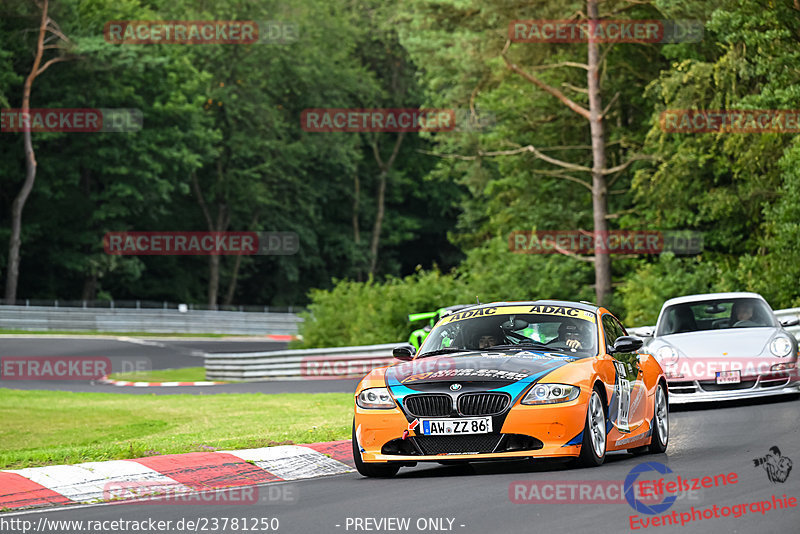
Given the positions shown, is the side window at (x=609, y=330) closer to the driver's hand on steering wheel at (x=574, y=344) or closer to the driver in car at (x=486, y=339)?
the driver's hand on steering wheel at (x=574, y=344)

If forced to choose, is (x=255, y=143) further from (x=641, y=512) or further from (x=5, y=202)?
(x=641, y=512)

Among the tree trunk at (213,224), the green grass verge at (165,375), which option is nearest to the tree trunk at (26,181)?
the tree trunk at (213,224)

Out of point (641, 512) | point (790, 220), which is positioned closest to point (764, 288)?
point (790, 220)

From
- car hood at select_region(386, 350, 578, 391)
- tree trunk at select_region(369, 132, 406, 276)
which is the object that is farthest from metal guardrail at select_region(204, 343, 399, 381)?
tree trunk at select_region(369, 132, 406, 276)

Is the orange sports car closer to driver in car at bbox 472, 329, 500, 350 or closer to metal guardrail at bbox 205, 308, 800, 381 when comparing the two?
driver in car at bbox 472, 329, 500, 350

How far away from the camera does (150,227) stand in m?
73.1

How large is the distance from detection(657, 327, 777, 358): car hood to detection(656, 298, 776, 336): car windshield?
0.41 metres

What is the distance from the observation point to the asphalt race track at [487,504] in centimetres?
763

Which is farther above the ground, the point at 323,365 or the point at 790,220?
the point at 790,220

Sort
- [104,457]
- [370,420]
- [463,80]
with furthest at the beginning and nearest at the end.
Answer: [463,80], [104,457], [370,420]

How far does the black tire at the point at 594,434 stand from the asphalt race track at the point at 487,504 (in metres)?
0.11

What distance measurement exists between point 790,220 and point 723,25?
583 centimetres

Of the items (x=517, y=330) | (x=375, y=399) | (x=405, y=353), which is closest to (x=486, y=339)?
(x=517, y=330)

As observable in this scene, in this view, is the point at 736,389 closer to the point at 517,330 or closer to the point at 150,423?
the point at 517,330
